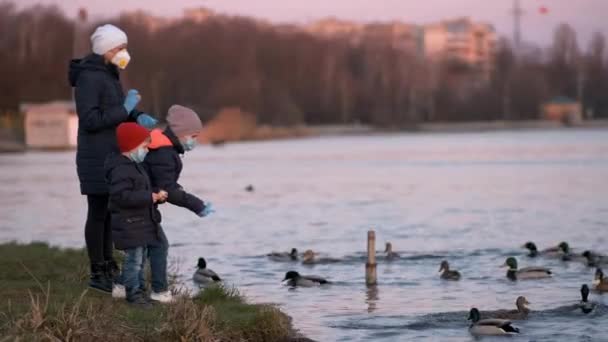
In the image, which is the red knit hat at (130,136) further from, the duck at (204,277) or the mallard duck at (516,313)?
the duck at (204,277)

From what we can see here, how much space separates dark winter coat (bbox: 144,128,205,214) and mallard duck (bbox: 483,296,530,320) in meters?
4.19

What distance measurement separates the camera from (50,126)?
76.6 meters

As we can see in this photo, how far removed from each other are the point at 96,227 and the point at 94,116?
3.20ft

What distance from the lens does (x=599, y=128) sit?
409 ft

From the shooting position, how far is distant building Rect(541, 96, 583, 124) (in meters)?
129

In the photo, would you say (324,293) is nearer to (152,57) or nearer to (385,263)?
(385,263)

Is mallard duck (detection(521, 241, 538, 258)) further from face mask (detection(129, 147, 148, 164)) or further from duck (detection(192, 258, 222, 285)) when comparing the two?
face mask (detection(129, 147, 148, 164))

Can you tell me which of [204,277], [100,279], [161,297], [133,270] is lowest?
[204,277]

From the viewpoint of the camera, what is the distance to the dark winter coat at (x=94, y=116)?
11492 millimetres

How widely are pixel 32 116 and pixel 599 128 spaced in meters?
63.4

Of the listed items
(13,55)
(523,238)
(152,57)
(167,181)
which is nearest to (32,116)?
(13,55)

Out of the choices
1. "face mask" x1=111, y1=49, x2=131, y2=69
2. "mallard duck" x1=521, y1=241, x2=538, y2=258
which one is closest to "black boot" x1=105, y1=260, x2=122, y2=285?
"face mask" x1=111, y1=49, x2=131, y2=69

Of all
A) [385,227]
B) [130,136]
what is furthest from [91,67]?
[385,227]

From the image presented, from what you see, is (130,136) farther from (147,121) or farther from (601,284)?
(601,284)
